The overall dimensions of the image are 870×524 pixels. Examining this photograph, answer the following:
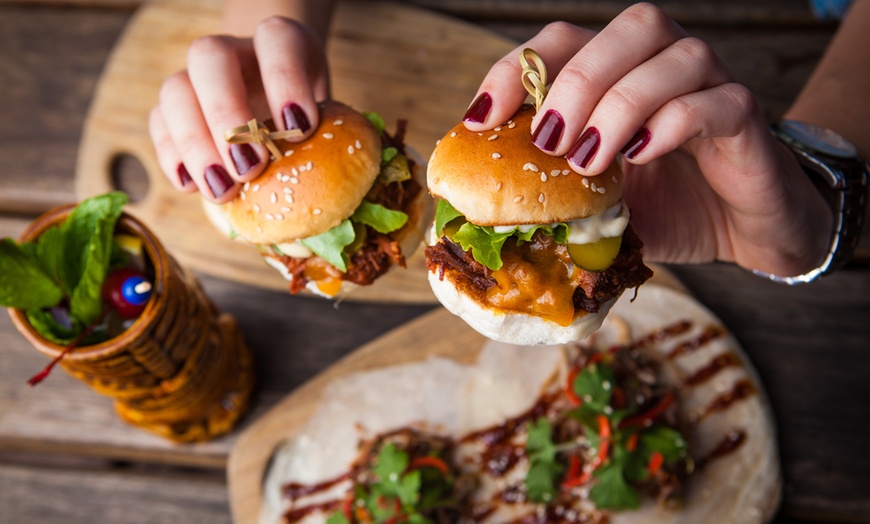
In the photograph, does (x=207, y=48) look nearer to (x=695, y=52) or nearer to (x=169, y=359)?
(x=169, y=359)

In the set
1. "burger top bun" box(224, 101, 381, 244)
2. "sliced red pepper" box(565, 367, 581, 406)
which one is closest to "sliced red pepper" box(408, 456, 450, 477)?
"sliced red pepper" box(565, 367, 581, 406)

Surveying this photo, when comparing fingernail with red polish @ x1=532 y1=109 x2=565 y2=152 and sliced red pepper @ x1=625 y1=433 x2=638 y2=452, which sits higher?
fingernail with red polish @ x1=532 y1=109 x2=565 y2=152

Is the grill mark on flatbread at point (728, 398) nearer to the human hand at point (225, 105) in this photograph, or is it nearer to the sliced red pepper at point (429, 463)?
the sliced red pepper at point (429, 463)

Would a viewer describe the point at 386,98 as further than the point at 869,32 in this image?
Yes

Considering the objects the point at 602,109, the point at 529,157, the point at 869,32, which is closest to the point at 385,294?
the point at 529,157

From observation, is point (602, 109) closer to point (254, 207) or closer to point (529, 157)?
point (529, 157)

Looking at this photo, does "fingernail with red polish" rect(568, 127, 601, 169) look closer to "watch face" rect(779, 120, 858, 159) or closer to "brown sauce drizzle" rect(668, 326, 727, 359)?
"watch face" rect(779, 120, 858, 159)
